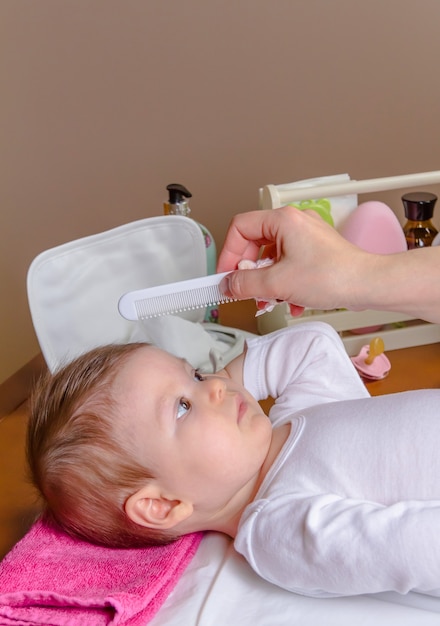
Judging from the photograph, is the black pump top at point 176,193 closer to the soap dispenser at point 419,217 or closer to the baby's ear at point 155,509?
the soap dispenser at point 419,217

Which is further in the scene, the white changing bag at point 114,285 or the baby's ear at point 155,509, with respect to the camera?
the white changing bag at point 114,285

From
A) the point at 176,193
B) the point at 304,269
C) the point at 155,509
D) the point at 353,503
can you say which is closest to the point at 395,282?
the point at 304,269

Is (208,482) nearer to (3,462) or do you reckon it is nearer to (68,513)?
(68,513)

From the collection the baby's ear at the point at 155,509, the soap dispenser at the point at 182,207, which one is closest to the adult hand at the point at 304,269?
the baby's ear at the point at 155,509

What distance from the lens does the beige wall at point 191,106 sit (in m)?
1.33

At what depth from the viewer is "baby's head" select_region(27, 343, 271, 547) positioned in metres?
0.74

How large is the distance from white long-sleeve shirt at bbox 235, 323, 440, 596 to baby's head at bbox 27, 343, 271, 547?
56mm

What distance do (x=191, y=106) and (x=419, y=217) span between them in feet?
1.79

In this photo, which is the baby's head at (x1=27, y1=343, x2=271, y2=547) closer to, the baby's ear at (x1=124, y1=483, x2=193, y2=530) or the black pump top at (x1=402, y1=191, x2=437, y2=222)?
the baby's ear at (x1=124, y1=483, x2=193, y2=530)

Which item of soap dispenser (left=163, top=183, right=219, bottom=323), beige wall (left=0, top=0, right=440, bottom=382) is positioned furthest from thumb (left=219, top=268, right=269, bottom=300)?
beige wall (left=0, top=0, right=440, bottom=382)

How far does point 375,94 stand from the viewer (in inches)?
58.6

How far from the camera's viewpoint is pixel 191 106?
4.71 ft

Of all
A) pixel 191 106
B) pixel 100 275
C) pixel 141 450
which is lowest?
pixel 141 450

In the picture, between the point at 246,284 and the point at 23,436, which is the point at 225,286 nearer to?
the point at 246,284
